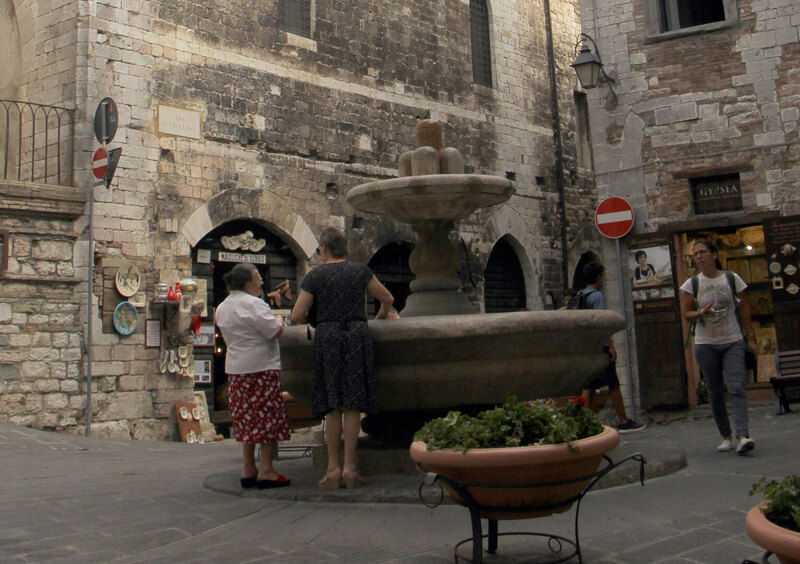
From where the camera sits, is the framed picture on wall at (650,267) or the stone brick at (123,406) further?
the framed picture on wall at (650,267)

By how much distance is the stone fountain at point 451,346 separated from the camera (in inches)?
194

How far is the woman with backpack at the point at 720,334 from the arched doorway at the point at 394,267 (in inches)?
345

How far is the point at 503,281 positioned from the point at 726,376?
439 inches

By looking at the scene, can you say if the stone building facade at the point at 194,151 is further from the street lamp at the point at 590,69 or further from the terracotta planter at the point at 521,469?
the terracotta planter at the point at 521,469

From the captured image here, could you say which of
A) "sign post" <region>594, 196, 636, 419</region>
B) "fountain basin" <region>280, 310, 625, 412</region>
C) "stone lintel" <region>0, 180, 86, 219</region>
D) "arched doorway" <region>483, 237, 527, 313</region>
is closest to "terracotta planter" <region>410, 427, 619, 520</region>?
"fountain basin" <region>280, 310, 625, 412</region>

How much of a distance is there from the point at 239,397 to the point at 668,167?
8.23m

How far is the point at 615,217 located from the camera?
11.2m

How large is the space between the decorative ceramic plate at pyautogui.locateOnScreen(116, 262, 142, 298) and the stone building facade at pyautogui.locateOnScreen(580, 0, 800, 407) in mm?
6291

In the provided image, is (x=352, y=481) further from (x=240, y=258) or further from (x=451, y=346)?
(x=240, y=258)

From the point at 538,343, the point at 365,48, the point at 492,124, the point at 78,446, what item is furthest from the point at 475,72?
the point at 538,343

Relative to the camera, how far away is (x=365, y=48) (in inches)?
590

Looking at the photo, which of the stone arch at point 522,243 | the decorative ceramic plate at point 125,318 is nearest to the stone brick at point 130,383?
the decorative ceramic plate at point 125,318

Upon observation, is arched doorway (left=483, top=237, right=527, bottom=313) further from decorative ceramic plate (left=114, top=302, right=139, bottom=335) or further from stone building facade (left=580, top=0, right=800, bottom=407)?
decorative ceramic plate (left=114, top=302, right=139, bottom=335)

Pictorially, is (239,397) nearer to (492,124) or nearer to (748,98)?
(748,98)
